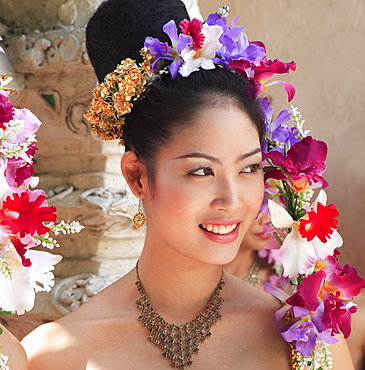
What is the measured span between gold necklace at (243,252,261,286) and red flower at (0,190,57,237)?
5.50 feet

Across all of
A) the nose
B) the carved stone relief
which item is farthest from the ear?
the carved stone relief

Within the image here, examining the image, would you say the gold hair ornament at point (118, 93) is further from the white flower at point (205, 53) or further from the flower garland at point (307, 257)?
the flower garland at point (307, 257)

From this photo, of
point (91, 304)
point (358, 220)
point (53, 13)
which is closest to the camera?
point (91, 304)

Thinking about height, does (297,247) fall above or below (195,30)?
below

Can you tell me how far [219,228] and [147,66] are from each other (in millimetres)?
459

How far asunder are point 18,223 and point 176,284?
22.9 inches

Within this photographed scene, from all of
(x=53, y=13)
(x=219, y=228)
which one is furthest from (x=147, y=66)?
→ (x=53, y=13)

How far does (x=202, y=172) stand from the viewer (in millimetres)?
1634

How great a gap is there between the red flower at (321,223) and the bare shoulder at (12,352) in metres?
0.76

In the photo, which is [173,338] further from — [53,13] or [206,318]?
[53,13]

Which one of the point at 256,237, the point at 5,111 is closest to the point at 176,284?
the point at 5,111

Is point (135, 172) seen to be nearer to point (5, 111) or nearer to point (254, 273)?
point (5, 111)

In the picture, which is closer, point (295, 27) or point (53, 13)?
point (53, 13)

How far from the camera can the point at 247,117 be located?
5.64 feet
